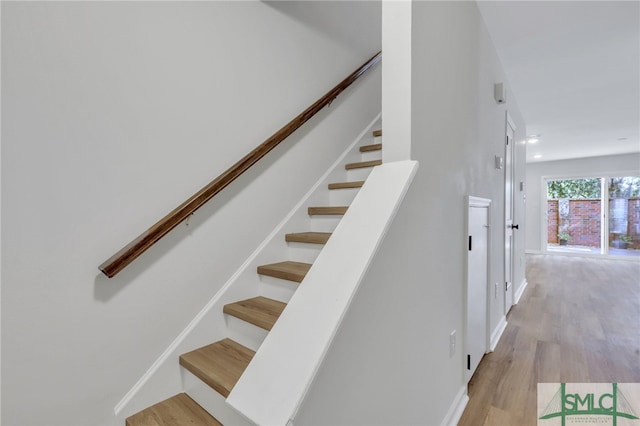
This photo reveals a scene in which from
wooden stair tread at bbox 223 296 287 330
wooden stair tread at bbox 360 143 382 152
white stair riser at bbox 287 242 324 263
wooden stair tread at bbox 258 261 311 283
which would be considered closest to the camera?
wooden stair tread at bbox 223 296 287 330

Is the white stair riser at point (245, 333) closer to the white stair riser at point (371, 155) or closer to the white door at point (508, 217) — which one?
the white stair riser at point (371, 155)

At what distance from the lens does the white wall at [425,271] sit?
92 cm

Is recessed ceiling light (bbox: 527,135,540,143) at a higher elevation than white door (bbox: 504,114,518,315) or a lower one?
higher

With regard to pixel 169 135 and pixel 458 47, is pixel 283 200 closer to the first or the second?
pixel 169 135

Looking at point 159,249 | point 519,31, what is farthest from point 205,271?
point 519,31

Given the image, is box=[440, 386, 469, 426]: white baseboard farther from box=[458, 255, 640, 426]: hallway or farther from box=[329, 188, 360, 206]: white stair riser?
box=[329, 188, 360, 206]: white stair riser

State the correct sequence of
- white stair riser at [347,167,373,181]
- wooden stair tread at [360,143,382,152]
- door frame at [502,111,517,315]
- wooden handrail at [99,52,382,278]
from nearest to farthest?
1. wooden handrail at [99,52,382,278]
2. white stair riser at [347,167,373,181]
3. wooden stair tread at [360,143,382,152]
4. door frame at [502,111,517,315]

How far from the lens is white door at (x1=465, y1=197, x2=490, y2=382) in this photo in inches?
78.2

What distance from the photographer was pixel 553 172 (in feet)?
26.4

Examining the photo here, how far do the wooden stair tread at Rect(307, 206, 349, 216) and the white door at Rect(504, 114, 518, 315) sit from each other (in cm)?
212

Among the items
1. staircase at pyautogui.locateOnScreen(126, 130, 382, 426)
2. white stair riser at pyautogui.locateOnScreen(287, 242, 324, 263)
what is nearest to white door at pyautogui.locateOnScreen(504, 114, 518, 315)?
staircase at pyautogui.locateOnScreen(126, 130, 382, 426)

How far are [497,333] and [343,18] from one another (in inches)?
124

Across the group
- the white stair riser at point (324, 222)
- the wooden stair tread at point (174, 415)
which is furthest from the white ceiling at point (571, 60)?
the wooden stair tread at point (174, 415)

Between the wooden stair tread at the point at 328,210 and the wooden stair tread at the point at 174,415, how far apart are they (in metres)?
1.27
